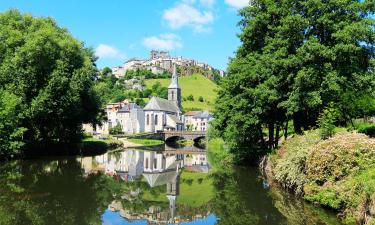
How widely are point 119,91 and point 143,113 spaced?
2256 inches

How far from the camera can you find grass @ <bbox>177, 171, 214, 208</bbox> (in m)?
20.9

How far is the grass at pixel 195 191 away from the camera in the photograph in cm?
2094

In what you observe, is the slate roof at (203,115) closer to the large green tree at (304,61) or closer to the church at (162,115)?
the church at (162,115)

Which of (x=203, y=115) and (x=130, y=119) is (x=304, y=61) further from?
(x=203, y=115)

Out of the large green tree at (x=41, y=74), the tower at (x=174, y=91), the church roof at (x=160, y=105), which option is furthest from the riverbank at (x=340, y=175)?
the tower at (x=174, y=91)

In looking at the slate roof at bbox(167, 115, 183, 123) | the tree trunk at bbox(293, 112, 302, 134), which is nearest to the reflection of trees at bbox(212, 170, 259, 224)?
the tree trunk at bbox(293, 112, 302, 134)

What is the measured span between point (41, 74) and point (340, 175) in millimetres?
34401

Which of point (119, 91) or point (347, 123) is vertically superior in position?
point (119, 91)

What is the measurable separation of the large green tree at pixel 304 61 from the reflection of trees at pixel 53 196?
12404 mm

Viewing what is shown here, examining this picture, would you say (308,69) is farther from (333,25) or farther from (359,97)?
(359,97)

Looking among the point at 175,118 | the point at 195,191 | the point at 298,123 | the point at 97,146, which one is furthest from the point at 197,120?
the point at 195,191

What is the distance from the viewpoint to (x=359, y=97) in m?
30.6

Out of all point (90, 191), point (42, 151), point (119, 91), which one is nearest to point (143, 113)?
point (119, 91)

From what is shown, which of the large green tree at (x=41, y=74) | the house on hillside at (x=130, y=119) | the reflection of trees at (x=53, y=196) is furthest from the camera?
the house on hillside at (x=130, y=119)
